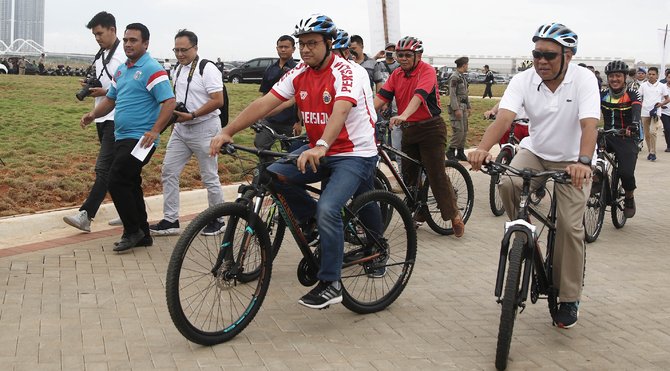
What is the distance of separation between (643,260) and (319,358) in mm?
4489

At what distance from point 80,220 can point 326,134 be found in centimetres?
363

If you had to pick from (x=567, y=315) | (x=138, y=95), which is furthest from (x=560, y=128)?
(x=138, y=95)

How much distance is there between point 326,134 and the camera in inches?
221

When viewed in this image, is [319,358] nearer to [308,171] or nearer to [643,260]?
[308,171]

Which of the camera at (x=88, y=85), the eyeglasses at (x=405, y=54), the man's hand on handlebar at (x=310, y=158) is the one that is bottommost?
the man's hand on handlebar at (x=310, y=158)

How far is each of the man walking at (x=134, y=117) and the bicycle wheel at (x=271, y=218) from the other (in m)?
1.97

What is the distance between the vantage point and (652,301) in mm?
6887

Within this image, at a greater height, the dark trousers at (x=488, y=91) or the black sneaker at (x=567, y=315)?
the dark trousers at (x=488, y=91)

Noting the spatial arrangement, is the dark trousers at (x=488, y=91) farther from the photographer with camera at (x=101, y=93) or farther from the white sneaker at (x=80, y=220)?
the white sneaker at (x=80, y=220)

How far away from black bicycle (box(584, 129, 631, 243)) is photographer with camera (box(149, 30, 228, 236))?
12.2 ft

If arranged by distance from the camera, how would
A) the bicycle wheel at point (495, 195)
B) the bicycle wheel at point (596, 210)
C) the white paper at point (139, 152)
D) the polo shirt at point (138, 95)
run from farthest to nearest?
the bicycle wheel at point (495, 195) < the bicycle wheel at point (596, 210) < the polo shirt at point (138, 95) < the white paper at point (139, 152)

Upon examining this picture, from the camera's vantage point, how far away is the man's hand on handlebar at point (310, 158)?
209 inches

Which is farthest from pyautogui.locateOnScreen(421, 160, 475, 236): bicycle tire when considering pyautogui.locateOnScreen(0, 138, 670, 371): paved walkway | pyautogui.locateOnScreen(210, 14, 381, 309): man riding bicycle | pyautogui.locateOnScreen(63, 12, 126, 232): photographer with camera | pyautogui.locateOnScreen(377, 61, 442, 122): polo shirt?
pyautogui.locateOnScreen(63, 12, 126, 232): photographer with camera

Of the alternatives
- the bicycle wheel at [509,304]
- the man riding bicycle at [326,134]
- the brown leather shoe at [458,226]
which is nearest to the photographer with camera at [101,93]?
the man riding bicycle at [326,134]
